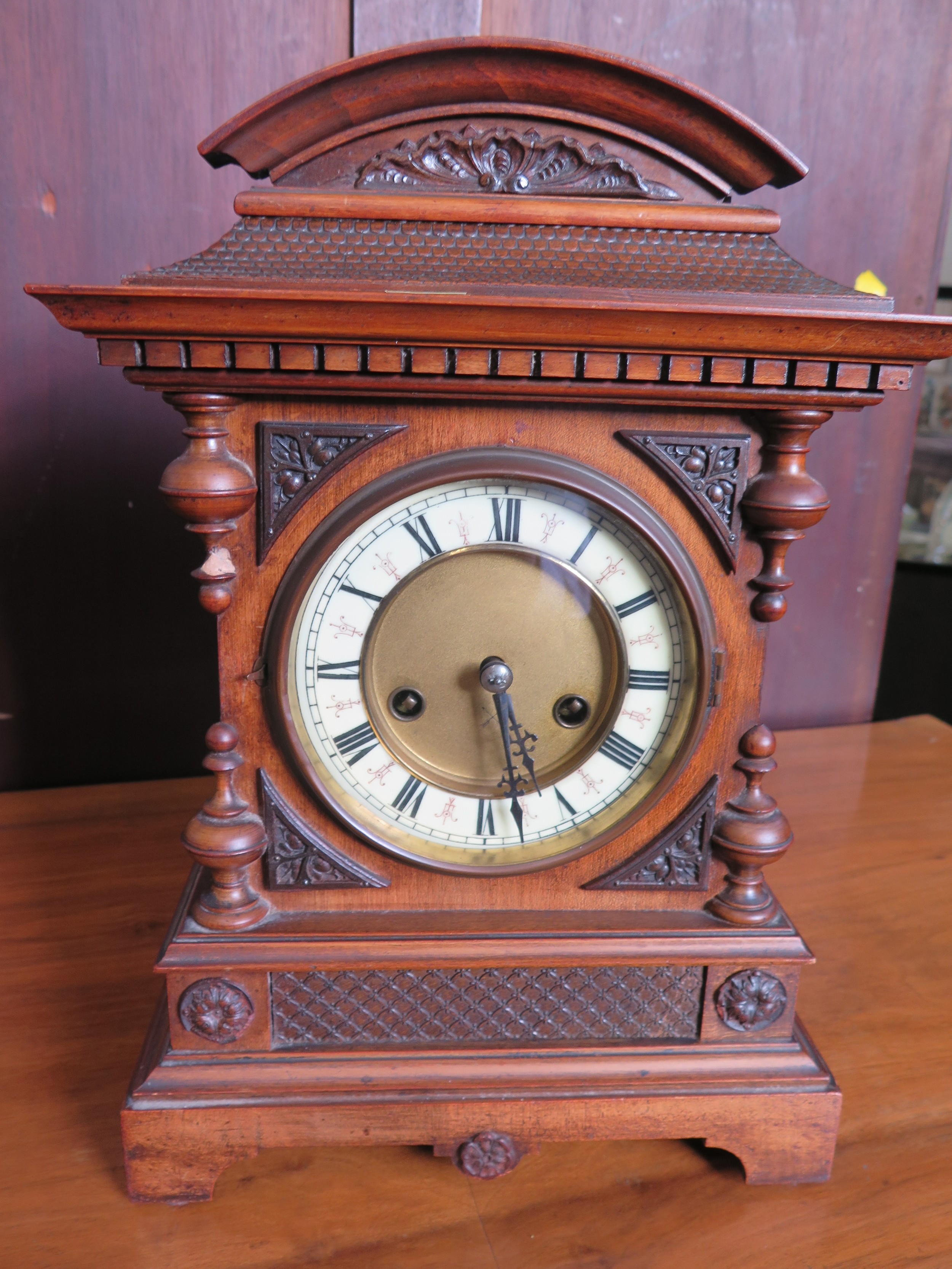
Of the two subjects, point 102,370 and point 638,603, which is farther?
point 102,370

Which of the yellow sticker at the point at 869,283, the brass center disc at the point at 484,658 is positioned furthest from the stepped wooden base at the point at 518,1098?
the yellow sticker at the point at 869,283

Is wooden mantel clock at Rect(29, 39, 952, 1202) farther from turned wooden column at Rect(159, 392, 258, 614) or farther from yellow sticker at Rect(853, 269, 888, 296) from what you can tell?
yellow sticker at Rect(853, 269, 888, 296)

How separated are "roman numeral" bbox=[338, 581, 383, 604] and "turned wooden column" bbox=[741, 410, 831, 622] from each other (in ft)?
0.88

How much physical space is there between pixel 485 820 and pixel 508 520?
225 mm

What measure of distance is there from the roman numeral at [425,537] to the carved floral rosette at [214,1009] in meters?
0.35

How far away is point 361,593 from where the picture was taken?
2.34ft

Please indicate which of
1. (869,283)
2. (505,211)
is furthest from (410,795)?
(869,283)

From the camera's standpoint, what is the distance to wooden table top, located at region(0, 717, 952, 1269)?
683mm

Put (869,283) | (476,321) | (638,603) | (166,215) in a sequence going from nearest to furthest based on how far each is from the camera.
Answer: (476,321), (638,603), (166,215), (869,283)

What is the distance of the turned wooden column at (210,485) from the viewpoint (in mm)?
667

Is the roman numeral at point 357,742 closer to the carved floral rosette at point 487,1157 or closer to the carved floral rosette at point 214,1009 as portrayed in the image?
the carved floral rosette at point 214,1009

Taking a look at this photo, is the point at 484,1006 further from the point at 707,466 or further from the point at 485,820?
the point at 707,466

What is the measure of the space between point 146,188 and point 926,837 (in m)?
1.21

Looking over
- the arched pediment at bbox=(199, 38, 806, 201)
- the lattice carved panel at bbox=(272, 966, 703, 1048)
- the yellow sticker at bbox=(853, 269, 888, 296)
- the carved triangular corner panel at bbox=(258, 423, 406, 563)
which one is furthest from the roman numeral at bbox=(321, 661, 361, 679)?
the yellow sticker at bbox=(853, 269, 888, 296)
